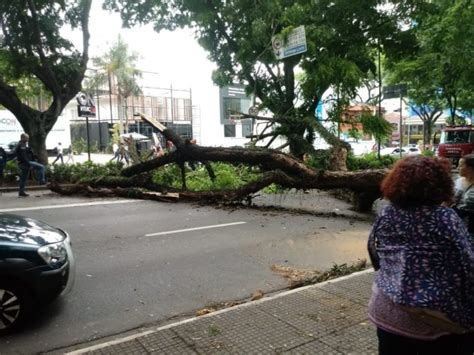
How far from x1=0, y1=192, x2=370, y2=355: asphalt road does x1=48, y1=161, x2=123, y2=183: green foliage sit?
3.75 metres

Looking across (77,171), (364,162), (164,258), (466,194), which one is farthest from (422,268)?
(364,162)

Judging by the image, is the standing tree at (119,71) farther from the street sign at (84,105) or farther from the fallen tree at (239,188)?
the fallen tree at (239,188)

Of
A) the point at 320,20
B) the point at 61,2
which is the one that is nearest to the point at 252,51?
the point at 320,20

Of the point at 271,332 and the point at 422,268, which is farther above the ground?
the point at 422,268

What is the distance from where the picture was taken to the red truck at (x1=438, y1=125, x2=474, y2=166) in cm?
2464

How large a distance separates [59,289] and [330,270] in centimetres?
324

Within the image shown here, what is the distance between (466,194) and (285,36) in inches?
420

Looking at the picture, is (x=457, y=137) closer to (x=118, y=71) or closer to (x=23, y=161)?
(x=23, y=161)

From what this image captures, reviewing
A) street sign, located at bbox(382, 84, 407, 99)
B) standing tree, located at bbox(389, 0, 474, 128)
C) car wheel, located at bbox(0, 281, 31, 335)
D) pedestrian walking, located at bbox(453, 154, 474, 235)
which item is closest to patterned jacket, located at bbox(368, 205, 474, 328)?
pedestrian walking, located at bbox(453, 154, 474, 235)

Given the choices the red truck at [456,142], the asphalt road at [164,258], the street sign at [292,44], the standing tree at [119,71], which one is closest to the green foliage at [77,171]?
the asphalt road at [164,258]

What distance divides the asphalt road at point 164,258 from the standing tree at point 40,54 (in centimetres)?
608

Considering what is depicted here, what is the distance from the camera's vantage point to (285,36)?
43.4 ft

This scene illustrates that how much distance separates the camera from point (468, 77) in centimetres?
1750

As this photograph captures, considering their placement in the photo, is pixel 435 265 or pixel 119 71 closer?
pixel 435 265
